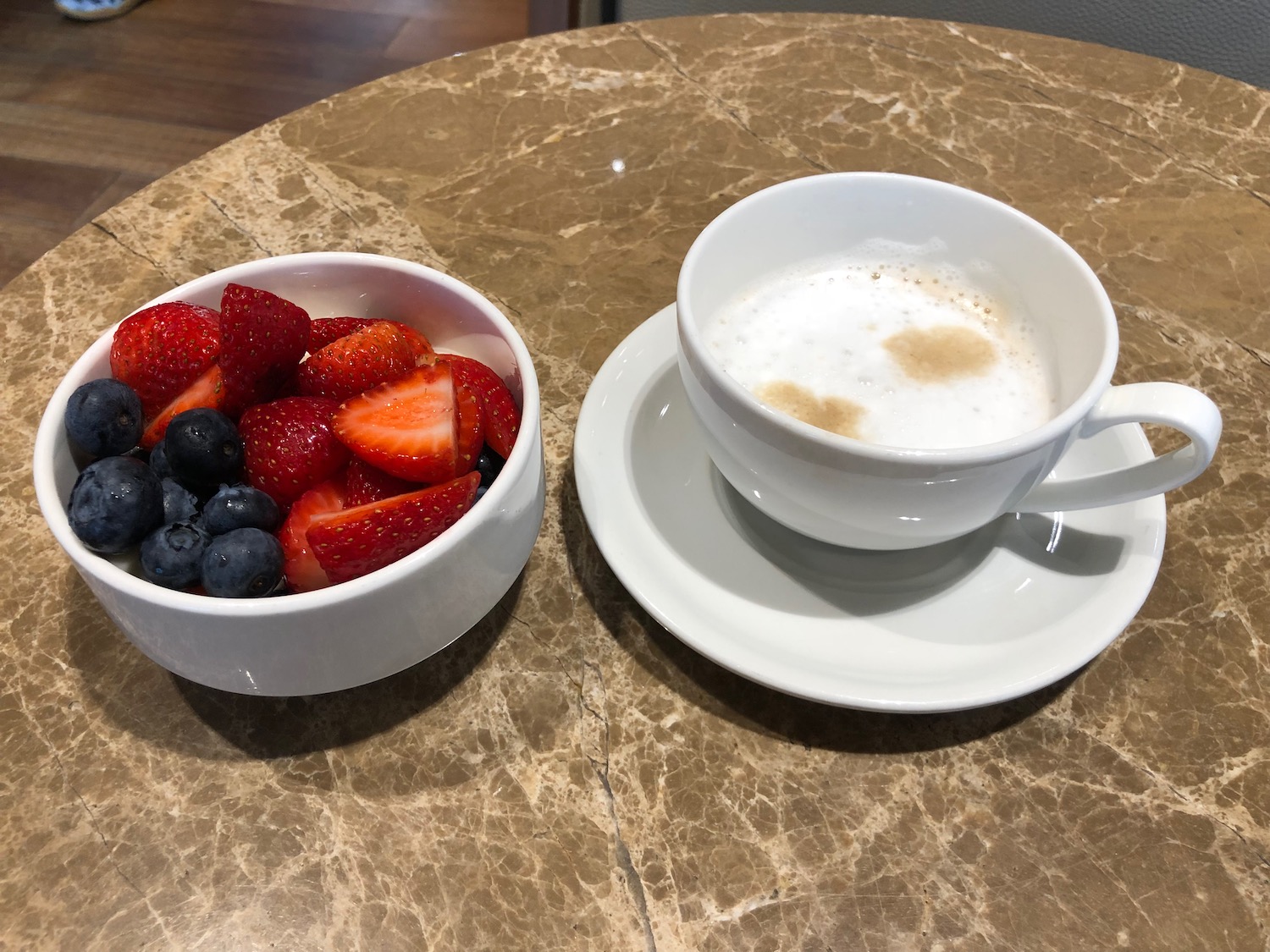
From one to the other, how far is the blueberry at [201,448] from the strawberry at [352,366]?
0.08 metres

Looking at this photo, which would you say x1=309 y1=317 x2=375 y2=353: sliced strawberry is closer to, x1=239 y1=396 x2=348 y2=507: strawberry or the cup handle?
x1=239 y1=396 x2=348 y2=507: strawberry

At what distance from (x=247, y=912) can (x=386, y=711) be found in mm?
166

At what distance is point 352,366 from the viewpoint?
2.44ft

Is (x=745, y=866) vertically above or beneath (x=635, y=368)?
beneath

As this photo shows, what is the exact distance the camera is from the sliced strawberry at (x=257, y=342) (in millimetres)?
702

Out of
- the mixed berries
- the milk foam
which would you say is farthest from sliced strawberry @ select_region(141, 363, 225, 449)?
the milk foam

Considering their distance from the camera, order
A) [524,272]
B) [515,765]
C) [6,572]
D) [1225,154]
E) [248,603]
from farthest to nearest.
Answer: [1225,154] < [524,272] < [6,572] < [515,765] < [248,603]

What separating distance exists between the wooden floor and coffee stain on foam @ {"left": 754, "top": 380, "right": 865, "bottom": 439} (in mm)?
2411

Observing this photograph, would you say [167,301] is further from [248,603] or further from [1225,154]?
[1225,154]

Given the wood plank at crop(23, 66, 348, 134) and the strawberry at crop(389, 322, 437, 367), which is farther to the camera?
the wood plank at crop(23, 66, 348, 134)

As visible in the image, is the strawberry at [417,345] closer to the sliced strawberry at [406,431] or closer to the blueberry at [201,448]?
the sliced strawberry at [406,431]

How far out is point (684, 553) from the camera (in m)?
0.78

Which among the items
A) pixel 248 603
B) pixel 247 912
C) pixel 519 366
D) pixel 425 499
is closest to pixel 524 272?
pixel 519 366

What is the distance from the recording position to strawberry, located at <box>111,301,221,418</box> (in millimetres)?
721
